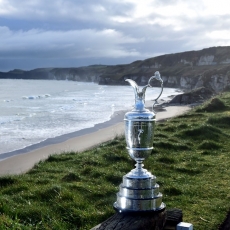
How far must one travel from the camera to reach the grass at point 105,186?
19.2 ft

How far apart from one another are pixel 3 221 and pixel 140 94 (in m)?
2.28

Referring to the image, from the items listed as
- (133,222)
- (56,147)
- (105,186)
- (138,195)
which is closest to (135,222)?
(133,222)

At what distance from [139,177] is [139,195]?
166mm

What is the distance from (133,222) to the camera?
372cm

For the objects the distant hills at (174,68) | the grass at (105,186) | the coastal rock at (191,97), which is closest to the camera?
the grass at (105,186)

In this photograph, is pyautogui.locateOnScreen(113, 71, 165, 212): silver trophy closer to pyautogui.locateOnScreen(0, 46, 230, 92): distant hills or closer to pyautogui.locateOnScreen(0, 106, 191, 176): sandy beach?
pyautogui.locateOnScreen(0, 106, 191, 176): sandy beach

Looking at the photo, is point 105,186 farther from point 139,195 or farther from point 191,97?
point 191,97

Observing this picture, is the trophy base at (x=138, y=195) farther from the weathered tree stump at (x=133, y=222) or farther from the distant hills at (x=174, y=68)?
the distant hills at (x=174, y=68)

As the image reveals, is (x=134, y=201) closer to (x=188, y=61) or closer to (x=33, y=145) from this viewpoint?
(x=33, y=145)

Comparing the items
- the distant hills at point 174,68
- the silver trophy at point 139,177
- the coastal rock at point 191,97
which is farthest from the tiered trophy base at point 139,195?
the distant hills at point 174,68

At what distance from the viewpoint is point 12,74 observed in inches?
7657

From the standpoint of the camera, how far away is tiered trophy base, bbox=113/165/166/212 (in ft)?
12.6

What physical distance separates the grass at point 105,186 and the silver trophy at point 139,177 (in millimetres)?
1635

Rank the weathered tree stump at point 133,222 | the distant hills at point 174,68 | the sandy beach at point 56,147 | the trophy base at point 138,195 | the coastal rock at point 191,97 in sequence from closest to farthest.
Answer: the weathered tree stump at point 133,222 → the trophy base at point 138,195 → the sandy beach at point 56,147 → the coastal rock at point 191,97 → the distant hills at point 174,68
